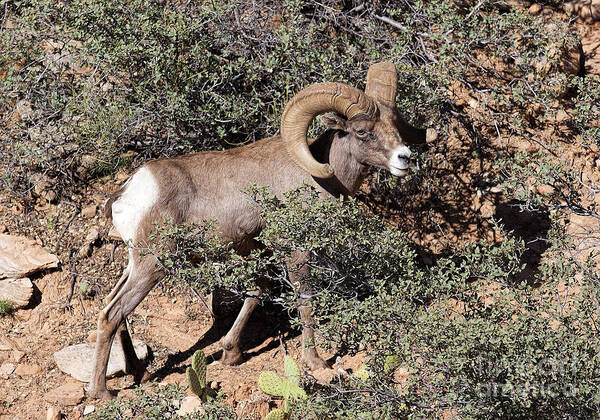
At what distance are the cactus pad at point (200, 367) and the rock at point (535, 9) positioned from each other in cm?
687

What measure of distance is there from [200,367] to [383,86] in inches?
128

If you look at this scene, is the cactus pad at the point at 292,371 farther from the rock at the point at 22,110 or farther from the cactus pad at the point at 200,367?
the rock at the point at 22,110

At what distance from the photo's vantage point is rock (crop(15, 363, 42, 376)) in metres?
7.77

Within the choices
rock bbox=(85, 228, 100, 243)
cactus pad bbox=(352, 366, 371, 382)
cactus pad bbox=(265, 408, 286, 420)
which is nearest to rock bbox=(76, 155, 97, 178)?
rock bbox=(85, 228, 100, 243)

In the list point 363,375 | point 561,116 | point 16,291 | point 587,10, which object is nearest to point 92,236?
point 16,291

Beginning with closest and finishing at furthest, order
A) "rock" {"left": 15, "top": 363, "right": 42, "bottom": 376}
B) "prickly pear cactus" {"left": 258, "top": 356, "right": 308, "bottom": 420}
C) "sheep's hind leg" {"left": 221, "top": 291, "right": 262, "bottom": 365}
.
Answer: "prickly pear cactus" {"left": 258, "top": 356, "right": 308, "bottom": 420}
"rock" {"left": 15, "top": 363, "right": 42, "bottom": 376}
"sheep's hind leg" {"left": 221, "top": 291, "right": 262, "bottom": 365}

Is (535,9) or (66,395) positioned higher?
(535,9)

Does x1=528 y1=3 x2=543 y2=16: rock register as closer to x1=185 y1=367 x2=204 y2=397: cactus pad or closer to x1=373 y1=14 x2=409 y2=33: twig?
x1=373 y1=14 x2=409 y2=33: twig

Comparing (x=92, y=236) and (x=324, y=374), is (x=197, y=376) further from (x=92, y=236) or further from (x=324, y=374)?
(x=92, y=236)

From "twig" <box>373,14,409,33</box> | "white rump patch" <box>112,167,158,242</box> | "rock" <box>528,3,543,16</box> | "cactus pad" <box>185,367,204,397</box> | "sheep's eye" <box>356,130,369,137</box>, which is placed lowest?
"cactus pad" <box>185,367,204,397</box>

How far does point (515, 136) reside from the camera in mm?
9820

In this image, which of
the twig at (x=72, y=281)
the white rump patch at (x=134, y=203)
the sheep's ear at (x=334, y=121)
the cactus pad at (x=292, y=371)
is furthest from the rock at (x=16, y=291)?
the sheep's ear at (x=334, y=121)

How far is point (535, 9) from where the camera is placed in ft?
35.8

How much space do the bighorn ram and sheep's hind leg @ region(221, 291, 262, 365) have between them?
0.03 ft
